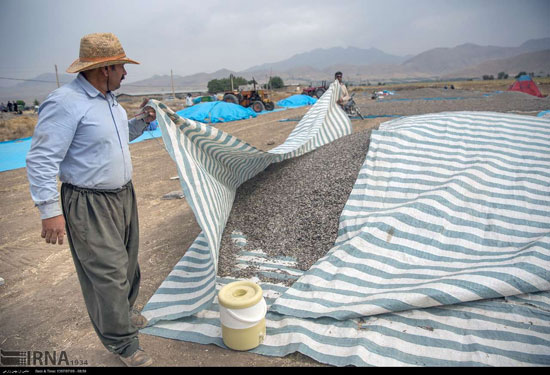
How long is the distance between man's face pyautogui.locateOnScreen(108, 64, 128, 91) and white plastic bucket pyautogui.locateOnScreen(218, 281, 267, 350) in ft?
3.73

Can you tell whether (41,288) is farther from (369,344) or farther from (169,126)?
(369,344)

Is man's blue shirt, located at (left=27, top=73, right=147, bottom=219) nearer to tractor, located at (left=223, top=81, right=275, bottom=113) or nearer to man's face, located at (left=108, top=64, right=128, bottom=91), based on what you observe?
man's face, located at (left=108, top=64, right=128, bottom=91)

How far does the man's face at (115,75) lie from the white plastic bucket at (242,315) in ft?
3.73

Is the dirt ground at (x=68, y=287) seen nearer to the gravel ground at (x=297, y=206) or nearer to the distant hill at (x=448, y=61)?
the gravel ground at (x=297, y=206)

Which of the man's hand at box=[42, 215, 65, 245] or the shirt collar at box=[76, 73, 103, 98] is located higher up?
the shirt collar at box=[76, 73, 103, 98]

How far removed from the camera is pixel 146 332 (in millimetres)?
1854

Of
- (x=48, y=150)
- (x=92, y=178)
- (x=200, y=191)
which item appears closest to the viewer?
(x=48, y=150)

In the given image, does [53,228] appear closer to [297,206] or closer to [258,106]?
[297,206]

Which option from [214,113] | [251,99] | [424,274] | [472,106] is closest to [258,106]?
[251,99]

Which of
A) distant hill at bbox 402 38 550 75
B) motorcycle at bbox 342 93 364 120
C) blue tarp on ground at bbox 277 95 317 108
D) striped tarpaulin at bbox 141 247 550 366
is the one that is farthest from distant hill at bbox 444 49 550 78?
striped tarpaulin at bbox 141 247 550 366

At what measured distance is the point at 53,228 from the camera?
54.9 inches

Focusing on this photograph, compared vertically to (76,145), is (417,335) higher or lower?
lower

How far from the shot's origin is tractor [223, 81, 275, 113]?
15248mm

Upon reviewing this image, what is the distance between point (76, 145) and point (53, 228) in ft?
1.21
